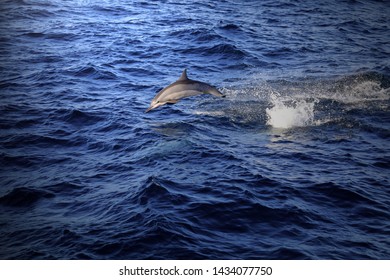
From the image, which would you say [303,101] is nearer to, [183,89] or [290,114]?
[290,114]

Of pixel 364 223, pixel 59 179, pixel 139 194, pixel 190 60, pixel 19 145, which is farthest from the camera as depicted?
pixel 190 60

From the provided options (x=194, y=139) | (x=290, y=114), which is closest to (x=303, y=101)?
(x=290, y=114)

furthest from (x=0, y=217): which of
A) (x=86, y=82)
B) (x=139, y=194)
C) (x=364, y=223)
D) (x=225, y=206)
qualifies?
(x=86, y=82)

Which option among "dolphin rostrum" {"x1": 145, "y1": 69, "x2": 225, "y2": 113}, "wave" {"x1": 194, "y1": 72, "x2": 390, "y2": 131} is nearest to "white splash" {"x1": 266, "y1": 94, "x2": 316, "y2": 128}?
"wave" {"x1": 194, "y1": 72, "x2": 390, "y2": 131}

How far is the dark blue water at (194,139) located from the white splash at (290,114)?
62 millimetres

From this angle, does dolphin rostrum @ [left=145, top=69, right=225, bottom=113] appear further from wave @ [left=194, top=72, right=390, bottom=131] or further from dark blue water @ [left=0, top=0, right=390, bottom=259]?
wave @ [left=194, top=72, right=390, bottom=131]

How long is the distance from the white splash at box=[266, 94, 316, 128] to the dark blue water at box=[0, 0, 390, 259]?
6 cm

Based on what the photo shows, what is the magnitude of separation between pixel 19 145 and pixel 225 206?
7.16m

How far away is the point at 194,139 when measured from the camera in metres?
16.3

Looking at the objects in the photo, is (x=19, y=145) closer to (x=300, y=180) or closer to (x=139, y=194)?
(x=139, y=194)

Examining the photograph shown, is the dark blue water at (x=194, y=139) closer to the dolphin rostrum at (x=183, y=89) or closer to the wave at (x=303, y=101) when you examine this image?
the wave at (x=303, y=101)

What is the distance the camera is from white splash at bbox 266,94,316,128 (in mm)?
17266

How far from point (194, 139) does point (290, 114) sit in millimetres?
3630

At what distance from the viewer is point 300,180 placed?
13.7 metres
